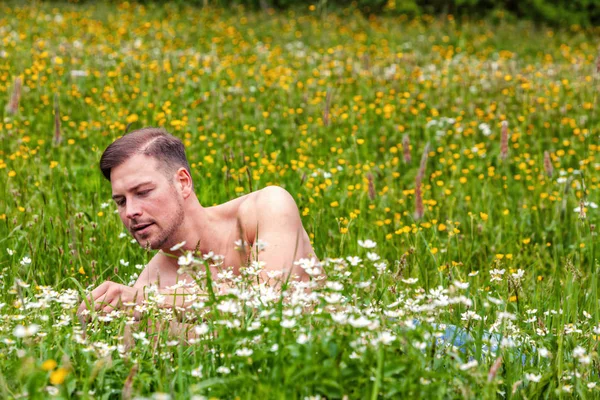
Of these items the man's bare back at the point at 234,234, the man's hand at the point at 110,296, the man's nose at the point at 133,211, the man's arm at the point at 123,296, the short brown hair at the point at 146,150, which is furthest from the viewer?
the man's bare back at the point at 234,234

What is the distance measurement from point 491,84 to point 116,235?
578 cm

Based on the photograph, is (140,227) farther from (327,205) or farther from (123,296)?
(327,205)

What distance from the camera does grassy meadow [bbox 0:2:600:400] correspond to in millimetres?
2492

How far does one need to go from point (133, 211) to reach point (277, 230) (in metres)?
0.65

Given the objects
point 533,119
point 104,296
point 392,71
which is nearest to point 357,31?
point 392,71

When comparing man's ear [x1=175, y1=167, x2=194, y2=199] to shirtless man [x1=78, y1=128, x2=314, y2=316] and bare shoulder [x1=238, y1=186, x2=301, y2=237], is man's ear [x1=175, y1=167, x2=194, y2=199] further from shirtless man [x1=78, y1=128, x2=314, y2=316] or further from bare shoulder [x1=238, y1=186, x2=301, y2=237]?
bare shoulder [x1=238, y1=186, x2=301, y2=237]

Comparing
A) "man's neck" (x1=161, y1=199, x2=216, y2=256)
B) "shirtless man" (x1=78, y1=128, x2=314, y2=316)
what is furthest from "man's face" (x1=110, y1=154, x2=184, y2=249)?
"man's neck" (x1=161, y1=199, x2=216, y2=256)

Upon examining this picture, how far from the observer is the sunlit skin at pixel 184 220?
144 inches

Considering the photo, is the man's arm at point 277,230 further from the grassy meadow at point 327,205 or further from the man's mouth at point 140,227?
the man's mouth at point 140,227

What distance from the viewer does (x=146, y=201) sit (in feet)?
12.1

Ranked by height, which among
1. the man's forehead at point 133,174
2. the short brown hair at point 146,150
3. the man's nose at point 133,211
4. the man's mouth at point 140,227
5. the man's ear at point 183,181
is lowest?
the man's mouth at point 140,227

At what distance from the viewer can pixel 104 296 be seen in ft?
10.8

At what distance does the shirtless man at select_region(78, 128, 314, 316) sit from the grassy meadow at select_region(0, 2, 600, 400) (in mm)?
244

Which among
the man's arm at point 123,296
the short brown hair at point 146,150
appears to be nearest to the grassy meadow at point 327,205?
the man's arm at point 123,296
